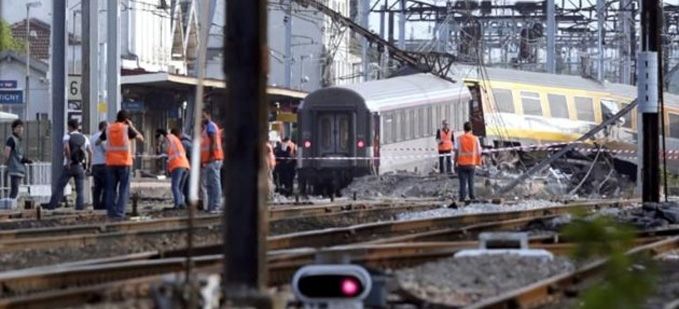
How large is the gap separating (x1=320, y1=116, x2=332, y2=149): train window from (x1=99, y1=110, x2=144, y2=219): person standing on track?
643 inches

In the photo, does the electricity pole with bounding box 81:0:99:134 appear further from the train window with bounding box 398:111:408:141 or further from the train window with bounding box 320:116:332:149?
the train window with bounding box 398:111:408:141

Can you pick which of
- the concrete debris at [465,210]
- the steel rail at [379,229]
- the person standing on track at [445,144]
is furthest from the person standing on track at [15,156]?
the person standing on track at [445,144]

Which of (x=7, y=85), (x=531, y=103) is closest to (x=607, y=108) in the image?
(x=531, y=103)

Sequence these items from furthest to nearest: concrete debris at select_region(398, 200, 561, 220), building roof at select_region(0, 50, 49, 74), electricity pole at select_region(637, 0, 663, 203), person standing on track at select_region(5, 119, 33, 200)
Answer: building roof at select_region(0, 50, 49, 74)
person standing on track at select_region(5, 119, 33, 200)
electricity pole at select_region(637, 0, 663, 203)
concrete debris at select_region(398, 200, 561, 220)

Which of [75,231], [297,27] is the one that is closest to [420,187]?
[75,231]

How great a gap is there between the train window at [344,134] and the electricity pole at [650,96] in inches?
535

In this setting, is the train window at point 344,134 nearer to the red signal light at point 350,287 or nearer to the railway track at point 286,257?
the railway track at point 286,257

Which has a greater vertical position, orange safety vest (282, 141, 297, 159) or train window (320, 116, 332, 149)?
train window (320, 116, 332, 149)

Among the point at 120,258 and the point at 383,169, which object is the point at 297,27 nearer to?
the point at 383,169

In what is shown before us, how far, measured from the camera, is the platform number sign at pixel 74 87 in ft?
112

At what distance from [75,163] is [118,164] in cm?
380

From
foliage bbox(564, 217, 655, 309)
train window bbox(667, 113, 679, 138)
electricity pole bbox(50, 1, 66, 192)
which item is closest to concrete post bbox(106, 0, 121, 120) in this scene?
electricity pole bbox(50, 1, 66, 192)

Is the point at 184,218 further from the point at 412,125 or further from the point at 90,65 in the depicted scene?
the point at 412,125

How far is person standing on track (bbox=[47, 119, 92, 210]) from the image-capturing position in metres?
26.7
